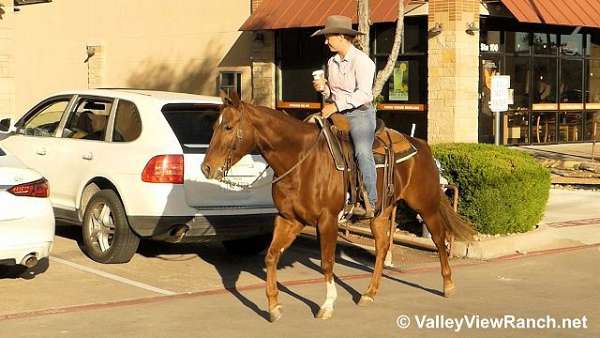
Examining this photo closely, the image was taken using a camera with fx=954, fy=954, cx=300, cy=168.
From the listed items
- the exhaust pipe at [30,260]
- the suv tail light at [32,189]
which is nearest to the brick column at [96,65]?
the suv tail light at [32,189]

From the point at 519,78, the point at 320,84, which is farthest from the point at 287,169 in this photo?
the point at 519,78

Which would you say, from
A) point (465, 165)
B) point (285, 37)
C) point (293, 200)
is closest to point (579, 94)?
point (285, 37)

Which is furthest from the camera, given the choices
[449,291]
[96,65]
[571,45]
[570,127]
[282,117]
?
[96,65]

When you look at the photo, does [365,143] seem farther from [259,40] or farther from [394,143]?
[259,40]

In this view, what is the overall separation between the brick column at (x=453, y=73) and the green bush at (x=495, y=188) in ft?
37.0

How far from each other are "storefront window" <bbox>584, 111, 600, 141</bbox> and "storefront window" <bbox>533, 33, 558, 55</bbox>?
2612mm

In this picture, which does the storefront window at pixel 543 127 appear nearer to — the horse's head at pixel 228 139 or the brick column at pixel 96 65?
the brick column at pixel 96 65

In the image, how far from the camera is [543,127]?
2702cm

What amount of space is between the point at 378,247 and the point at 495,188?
3.34 metres

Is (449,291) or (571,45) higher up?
(571,45)

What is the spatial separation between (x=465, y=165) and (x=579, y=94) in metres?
17.7

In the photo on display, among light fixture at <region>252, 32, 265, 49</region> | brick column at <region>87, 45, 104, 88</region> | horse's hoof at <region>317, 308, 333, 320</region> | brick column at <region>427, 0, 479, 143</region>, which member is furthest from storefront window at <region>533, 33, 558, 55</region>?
horse's hoof at <region>317, 308, 333, 320</region>

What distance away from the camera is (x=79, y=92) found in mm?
10953

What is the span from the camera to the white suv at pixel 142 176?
9453 mm
